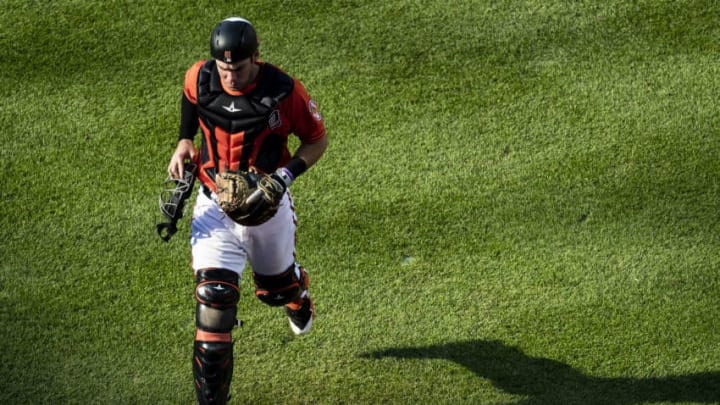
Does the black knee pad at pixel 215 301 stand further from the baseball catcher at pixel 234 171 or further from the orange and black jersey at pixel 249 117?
the orange and black jersey at pixel 249 117

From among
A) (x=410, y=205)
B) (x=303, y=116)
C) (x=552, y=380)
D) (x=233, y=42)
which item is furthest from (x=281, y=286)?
(x=552, y=380)

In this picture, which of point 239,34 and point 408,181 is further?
point 408,181

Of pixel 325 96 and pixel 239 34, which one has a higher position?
pixel 239 34

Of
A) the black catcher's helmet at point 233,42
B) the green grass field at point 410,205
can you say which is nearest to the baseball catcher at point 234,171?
the black catcher's helmet at point 233,42

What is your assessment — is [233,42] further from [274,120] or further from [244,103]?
[274,120]

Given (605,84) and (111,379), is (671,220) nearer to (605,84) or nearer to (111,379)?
(605,84)

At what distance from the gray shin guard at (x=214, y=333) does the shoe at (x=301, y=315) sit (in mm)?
887

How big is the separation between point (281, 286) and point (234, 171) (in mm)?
1027

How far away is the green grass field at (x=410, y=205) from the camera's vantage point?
7855 mm

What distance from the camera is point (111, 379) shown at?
7.75 meters

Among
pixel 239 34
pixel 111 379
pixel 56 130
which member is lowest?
pixel 111 379

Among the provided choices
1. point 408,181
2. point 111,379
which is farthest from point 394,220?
point 111,379

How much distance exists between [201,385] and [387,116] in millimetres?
3308

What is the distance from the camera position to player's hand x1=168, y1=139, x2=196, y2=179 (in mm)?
6996
